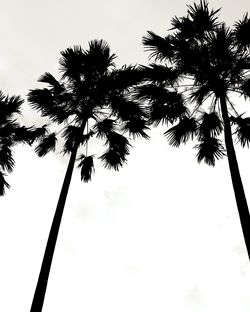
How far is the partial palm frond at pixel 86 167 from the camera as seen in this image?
1346cm

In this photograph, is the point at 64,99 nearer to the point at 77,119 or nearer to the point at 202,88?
the point at 77,119

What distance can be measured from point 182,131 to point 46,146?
5.23 metres

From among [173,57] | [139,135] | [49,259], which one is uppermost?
[173,57]

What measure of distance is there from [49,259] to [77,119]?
5.86 m

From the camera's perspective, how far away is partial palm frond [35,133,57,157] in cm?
1383

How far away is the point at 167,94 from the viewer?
42.6 ft

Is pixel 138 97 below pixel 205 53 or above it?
below

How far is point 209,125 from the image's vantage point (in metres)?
12.6

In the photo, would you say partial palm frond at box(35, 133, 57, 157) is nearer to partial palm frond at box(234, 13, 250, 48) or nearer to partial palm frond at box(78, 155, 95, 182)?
partial palm frond at box(78, 155, 95, 182)

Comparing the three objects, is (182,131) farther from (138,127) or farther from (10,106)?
(10,106)

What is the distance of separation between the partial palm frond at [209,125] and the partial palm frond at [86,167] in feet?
13.7

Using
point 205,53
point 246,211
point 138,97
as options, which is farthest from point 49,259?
point 205,53

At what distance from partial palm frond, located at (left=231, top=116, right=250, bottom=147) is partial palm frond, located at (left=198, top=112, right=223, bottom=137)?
716 mm

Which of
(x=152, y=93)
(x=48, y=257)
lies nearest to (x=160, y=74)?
(x=152, y=93)
